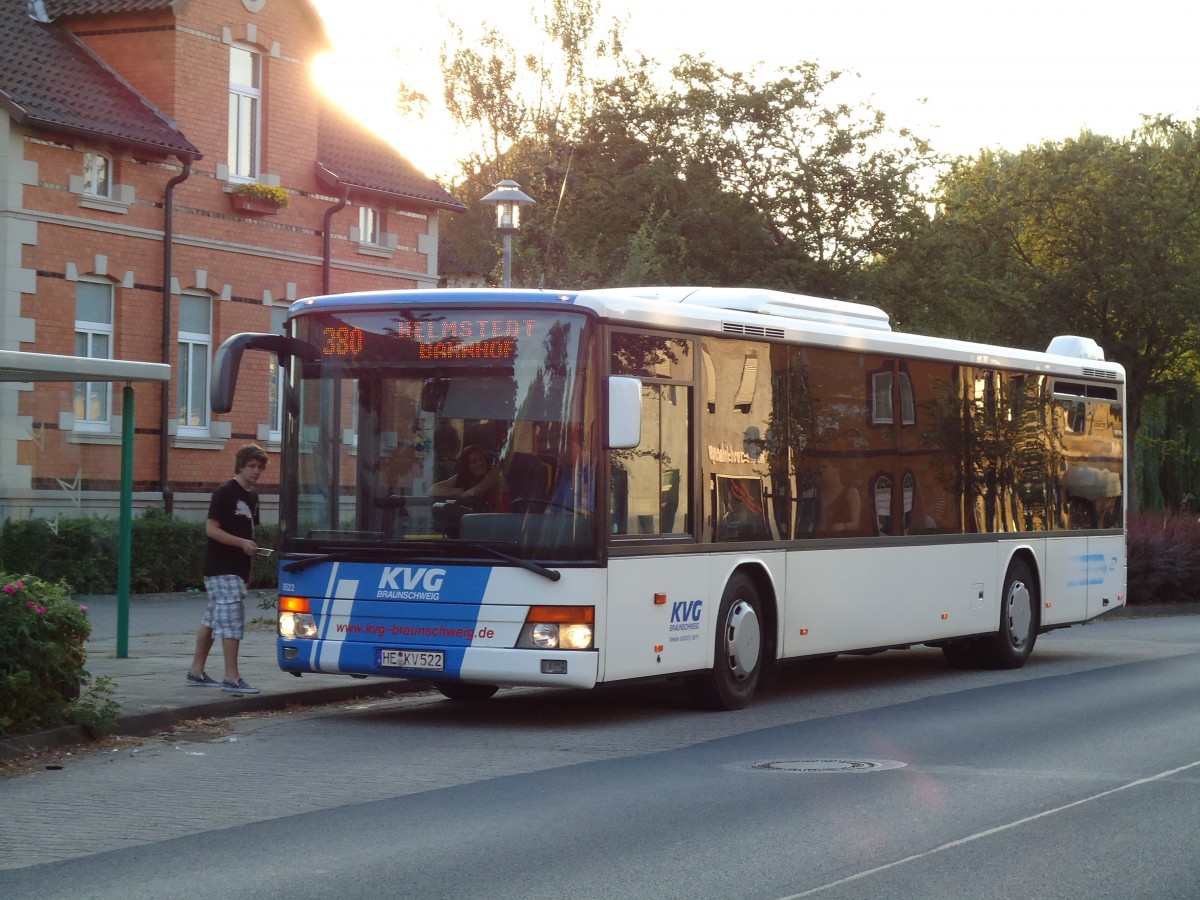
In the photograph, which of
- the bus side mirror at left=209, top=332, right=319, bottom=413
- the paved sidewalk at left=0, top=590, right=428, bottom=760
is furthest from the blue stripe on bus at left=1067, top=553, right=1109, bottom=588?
the bus side mirror at left=209, top=332, right=319, bottom=413

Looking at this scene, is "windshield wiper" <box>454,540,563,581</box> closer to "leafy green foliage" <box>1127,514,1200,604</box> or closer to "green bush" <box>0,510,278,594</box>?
"green bush" <box>0,510,278,594</box>

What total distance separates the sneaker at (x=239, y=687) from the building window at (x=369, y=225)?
20.1 metres

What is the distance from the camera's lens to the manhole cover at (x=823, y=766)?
10.3m

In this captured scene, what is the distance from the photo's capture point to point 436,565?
1215cm

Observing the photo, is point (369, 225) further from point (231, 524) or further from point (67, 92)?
point (231, 524)

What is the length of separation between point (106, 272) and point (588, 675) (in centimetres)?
1789

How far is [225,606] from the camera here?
44.3 feet

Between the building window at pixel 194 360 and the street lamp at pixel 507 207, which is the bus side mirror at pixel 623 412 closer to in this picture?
the street lamp at pixel 507 207

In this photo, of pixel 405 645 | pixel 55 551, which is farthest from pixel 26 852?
pixel 55 551

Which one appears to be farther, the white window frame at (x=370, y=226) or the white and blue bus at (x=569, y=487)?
the white window frame at (x=370, y=226)

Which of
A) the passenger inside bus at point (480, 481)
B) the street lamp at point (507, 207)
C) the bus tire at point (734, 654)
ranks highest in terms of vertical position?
the street lamp at point (507, 207)

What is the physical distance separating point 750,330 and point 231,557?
13.8 feet

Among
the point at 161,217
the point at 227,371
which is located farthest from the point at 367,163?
the point at 227,371

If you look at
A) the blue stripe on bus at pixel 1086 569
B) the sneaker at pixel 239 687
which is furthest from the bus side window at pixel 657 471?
the blue stripe on bus at pixel 1086 569
